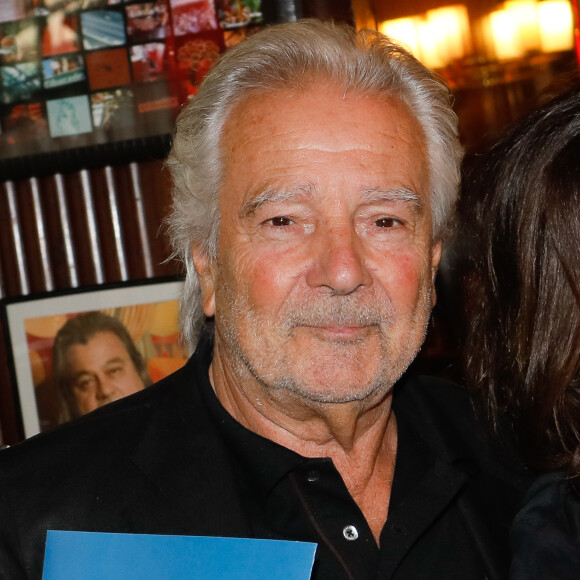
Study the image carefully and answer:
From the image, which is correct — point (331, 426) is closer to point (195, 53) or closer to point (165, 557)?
point (165, 557)

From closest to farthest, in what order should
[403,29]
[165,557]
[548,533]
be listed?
[165,557] → [548,533] → [403,29]

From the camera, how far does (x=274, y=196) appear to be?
4.35 ft

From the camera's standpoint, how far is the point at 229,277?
1387mm

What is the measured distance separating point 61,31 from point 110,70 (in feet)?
0.46

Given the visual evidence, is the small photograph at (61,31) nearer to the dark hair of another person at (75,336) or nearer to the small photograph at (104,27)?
the small photograph at (104,27)

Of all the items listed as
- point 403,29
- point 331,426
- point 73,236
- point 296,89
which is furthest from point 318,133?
point 403,29

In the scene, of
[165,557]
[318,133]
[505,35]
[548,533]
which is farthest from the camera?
[505,35]

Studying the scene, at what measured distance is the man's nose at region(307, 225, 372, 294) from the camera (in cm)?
128

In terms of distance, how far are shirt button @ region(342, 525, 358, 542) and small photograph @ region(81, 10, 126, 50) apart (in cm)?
122

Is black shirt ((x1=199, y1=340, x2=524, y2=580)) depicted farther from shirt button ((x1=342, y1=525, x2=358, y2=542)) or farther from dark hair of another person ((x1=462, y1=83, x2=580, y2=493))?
dark hair of another person ((x1=462, y1=83, x2=580, y2=493))

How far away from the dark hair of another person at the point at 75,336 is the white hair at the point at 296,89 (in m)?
0.50

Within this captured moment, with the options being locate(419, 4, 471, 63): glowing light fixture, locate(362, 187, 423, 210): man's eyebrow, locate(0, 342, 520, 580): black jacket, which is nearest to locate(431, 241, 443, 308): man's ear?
locate(362, 187, 423, 210): man's eyebrow

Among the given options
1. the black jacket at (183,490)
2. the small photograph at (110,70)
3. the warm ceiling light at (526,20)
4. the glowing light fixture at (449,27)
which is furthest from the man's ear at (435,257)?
the warm ceiling light at (526,20)

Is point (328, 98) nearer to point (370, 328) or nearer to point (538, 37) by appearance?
point (370, 328)
